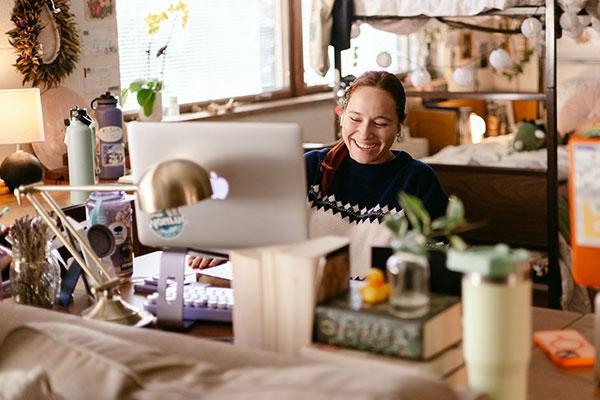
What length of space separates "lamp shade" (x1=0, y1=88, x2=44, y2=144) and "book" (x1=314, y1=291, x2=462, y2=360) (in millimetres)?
2542

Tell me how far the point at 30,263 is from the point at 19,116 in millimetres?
1712

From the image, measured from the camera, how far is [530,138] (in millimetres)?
5414

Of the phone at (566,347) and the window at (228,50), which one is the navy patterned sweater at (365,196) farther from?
the window at (228,50)

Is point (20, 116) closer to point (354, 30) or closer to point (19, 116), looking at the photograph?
point (19, 116)

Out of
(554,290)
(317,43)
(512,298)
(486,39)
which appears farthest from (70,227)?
(486,39)

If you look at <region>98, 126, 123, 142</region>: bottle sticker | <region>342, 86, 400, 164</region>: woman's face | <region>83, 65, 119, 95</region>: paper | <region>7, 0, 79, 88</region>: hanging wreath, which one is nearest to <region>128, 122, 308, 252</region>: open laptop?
<region>342, 86, 400, 164</region>: woman's face

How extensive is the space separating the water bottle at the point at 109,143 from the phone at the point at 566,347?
2.29 metres

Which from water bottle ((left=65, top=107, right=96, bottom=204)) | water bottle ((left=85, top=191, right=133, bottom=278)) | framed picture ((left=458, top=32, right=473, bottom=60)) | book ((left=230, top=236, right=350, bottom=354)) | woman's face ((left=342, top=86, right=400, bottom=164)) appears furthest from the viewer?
framed picture ((left=458, top=32, right=473, bottom=60))

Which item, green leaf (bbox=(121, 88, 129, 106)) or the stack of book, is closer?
the stack of book

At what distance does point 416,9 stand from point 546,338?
10.7ft

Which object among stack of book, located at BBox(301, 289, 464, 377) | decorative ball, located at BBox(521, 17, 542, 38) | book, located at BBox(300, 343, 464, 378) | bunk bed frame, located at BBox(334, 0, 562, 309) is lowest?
bunk bed frame, located at BBox(334, 0, 562, 309)

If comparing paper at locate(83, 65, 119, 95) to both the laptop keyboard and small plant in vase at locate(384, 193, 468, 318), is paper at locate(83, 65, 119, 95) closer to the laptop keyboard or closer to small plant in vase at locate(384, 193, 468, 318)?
the laptop keyboard

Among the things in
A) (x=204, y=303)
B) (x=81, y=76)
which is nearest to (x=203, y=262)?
(x=204, y=303)

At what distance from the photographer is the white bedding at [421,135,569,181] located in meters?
5.08
